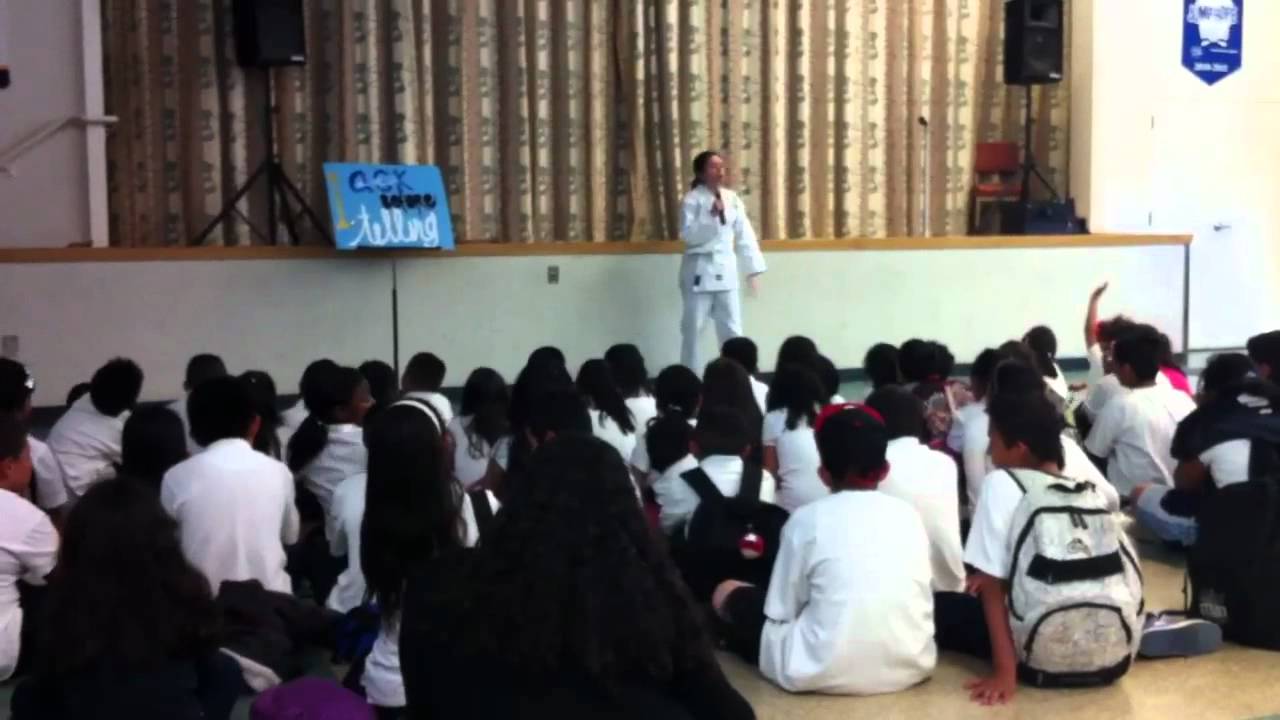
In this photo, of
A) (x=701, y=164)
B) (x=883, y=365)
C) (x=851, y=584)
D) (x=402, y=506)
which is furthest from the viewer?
(x=701, y=164)

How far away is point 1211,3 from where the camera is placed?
10266 mm

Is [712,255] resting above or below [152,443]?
above

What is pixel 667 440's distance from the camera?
13.5ft

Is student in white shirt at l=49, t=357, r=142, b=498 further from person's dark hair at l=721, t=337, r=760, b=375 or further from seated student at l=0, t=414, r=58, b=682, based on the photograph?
A: person's dark hair at l=721, t=337, r=760, b=375

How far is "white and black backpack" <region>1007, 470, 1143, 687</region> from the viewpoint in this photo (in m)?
3.27

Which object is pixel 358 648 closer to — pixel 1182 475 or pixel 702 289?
pixel 1182 475

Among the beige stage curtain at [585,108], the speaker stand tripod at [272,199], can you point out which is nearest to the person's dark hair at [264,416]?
the speaker stand tripod at [272,199]

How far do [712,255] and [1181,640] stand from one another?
4.73 meters

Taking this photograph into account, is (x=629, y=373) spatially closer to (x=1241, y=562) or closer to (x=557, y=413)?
(x=557, y=413)

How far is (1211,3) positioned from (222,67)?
655 cm

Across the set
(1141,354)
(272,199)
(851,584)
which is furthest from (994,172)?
(851,584)

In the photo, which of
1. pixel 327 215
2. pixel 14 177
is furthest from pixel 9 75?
pixel 327 215

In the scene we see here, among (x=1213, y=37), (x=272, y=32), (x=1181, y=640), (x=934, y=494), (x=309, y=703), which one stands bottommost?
(x=1181, y=640)

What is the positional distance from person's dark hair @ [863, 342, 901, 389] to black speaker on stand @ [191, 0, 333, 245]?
3.86 meters
